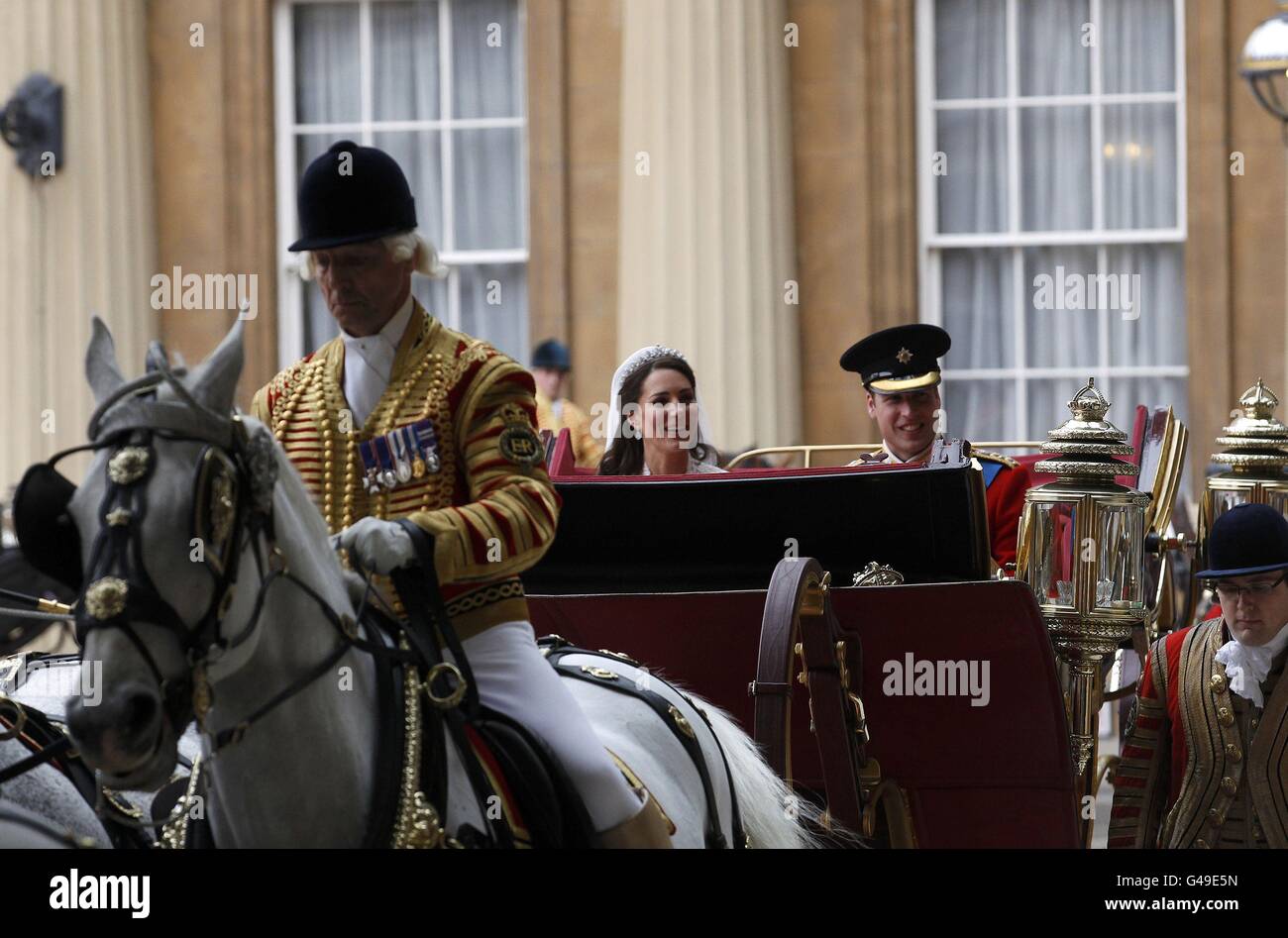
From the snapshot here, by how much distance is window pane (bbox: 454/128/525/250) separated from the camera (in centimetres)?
1255

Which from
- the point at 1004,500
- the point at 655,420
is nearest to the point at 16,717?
the point at 655,420

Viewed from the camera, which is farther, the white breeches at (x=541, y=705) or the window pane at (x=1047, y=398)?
the window pane at (x=1047, y=398)

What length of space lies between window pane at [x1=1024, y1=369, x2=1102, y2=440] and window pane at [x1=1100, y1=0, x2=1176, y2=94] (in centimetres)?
172

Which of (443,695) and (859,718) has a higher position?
(443,695)

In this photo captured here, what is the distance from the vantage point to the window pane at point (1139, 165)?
39.0ft

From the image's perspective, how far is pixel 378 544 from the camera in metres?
3.23

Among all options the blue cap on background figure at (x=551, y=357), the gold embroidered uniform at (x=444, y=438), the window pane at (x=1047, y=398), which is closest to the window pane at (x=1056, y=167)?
the window pane at (x=1047, y=398)

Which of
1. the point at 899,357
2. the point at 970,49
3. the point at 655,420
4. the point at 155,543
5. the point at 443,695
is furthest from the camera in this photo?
the point at 970,49

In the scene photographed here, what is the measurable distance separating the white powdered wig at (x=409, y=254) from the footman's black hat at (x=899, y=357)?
302 cm

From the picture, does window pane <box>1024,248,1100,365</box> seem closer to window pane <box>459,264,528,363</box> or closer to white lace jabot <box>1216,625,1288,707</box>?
window pane <box>459,264,528,363</box>

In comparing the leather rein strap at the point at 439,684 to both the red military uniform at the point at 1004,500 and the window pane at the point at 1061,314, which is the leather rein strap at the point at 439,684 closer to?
the red military uniform at the point at 1004,500

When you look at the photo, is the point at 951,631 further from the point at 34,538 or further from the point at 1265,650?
the point at 34,538

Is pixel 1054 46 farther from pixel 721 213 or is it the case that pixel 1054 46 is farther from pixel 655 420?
pixel 655 420

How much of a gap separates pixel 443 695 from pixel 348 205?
84 centimetres
